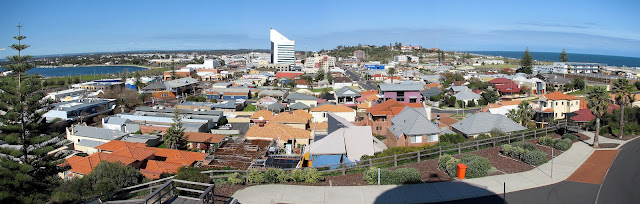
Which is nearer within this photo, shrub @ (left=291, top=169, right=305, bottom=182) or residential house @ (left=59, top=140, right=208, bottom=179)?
shrub @ (left=291, top=169, right=305, bottom=182)

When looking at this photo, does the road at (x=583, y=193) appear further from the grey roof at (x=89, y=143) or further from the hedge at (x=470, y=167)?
the grey roof at (x=89, y=143)

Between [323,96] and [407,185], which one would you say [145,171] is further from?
[323,96]

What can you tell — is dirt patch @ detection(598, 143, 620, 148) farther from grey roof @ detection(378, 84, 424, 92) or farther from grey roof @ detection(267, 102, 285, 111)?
grey roof @ detection(267, 102, 285, 111)

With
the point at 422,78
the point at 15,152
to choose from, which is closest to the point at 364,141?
the point at 15,152

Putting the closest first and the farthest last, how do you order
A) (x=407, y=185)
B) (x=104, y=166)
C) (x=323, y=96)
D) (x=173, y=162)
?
(x=407, y=185)
(x=104, y=166)
(x=173, y=162)
(x=323, y=96)

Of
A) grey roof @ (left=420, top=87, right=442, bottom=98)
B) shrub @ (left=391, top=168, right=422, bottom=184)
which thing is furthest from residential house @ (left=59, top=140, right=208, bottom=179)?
grey roof @ (left=420, top=87, right=442, bottom=98)

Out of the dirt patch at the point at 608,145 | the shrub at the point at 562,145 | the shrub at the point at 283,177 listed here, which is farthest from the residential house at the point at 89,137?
the dirt patch at the point at 608,145

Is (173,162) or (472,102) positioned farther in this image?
(472,102)
